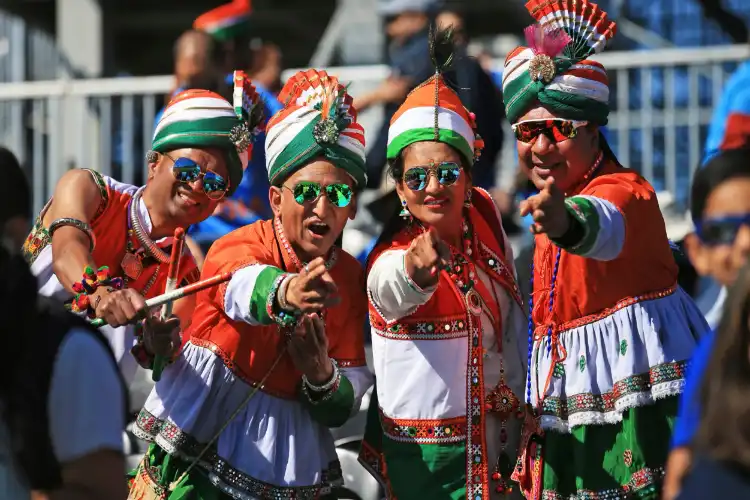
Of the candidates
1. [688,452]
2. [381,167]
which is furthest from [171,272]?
[381,167]

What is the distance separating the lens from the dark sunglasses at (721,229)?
3.29 meters

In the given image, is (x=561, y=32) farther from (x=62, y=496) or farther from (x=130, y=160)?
(x=130, y=160)

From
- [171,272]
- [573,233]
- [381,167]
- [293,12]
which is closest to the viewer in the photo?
[573,233]

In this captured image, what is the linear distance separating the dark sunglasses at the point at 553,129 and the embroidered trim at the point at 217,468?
133 centimetres

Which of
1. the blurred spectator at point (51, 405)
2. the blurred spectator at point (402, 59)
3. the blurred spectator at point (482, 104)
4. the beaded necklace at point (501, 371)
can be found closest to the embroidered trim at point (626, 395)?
the beaded necklace at point (501, 371)

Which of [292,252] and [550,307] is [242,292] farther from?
[550,307]

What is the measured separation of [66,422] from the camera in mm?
3027

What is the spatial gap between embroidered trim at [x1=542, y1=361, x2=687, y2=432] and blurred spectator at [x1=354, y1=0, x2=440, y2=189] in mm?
3192

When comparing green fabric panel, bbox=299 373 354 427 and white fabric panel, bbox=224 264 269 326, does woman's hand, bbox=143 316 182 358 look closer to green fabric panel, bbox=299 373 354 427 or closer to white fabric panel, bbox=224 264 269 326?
white fabric panel, bbox=224 264 269 326

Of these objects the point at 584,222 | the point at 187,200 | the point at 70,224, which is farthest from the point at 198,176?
the point at 584,222

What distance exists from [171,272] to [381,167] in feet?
11.1

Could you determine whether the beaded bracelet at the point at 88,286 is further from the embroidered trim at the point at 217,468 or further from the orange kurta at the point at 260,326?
the embroidered trim at the point at 217,468

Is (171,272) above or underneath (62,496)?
above

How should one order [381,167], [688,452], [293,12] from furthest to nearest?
1. [293,12]
2. [381,167]
3. [688,452]
